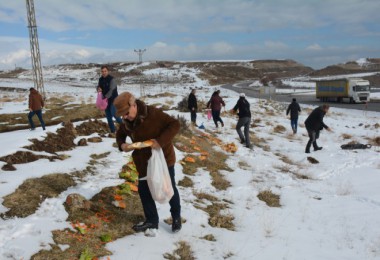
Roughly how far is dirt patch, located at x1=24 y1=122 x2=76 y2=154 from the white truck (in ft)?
123

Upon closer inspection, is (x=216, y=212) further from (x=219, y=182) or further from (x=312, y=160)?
(x=312, y=160)

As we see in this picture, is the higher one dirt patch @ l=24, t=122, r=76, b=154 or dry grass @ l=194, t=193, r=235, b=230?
dirt patch @ l=24, t=122, r=76, b=154

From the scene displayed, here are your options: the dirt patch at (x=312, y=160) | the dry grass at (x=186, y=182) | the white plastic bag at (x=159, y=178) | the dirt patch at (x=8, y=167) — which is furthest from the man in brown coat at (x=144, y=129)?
the dirt patch at (x=312, y=160)

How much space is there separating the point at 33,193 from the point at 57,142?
3.76 meters

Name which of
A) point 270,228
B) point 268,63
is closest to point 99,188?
point 270,228

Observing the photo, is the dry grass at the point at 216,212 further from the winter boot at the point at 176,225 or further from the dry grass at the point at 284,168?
the dry grass at the point at 284,168

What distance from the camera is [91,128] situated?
1115 cm

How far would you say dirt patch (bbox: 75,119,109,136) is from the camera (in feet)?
34.9

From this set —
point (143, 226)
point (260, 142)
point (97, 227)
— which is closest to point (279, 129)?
point (260, 142)

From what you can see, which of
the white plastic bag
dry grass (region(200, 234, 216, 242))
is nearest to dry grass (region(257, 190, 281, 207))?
dry grass (region(200, 234, 216, 242))

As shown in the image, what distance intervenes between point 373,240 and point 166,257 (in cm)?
312

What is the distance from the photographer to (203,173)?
8508 mm

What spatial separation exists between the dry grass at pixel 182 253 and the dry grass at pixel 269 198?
287 centimetres

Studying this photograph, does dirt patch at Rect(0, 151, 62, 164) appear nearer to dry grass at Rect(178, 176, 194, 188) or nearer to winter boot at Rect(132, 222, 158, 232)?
dry grass at Rect(178, 176, 194, 188)
